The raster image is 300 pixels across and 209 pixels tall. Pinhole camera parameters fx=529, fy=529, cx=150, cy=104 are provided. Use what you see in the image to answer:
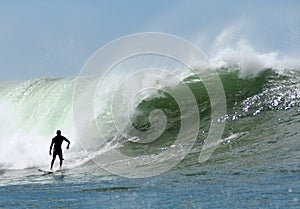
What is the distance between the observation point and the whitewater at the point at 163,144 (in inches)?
462

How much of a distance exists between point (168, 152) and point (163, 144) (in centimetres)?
142

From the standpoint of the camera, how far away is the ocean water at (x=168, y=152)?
1159 centimetres

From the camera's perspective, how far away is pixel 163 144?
64.5 feet

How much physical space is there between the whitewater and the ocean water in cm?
4

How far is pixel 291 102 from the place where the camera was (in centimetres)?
2038

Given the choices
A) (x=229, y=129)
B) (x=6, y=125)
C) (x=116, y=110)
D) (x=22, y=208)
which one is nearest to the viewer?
(x=22, y=208)

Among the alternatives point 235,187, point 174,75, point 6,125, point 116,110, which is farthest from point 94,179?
point 6,125

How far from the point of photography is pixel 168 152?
719 inches

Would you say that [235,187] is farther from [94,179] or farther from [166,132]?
[166,132]

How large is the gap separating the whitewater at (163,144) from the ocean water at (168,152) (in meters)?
0.04

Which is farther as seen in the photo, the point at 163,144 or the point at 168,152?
the point at 163,144

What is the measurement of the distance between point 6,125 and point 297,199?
81.9 feet

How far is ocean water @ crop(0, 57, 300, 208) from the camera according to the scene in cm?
1159

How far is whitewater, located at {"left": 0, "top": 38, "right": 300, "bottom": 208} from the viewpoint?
1173 centimetres
